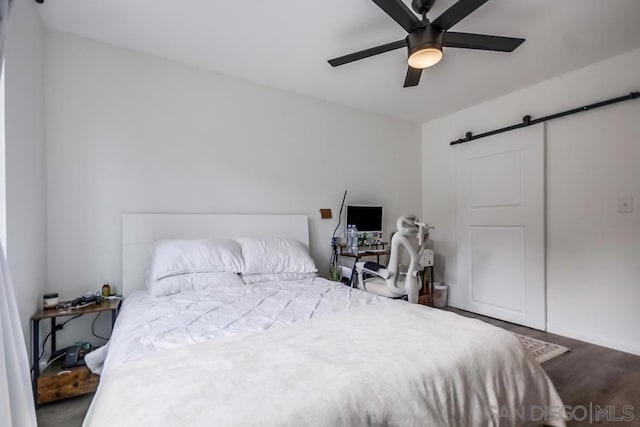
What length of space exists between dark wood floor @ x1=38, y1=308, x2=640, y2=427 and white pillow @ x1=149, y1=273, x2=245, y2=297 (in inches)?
30.3

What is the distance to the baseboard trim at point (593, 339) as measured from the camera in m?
2.59

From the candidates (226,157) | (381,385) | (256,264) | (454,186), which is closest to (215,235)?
(256,264)

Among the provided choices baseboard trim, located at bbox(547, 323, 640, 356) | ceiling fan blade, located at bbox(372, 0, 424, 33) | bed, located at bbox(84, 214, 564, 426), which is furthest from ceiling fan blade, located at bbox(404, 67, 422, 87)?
baseboard trim, located at bbox(547, 323, 640, 356)

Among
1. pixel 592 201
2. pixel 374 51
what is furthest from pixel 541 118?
pixel 374 51

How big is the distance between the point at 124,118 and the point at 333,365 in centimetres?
257

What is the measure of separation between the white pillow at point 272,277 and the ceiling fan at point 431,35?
185 centimetres

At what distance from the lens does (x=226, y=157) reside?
301 centimetres

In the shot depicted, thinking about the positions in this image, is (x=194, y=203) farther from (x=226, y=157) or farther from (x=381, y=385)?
(x=381, y=385)

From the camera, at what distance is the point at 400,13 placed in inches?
65.4

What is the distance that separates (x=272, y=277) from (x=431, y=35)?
2.10 meters

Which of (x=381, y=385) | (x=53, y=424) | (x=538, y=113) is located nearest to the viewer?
(x=381, y=385)

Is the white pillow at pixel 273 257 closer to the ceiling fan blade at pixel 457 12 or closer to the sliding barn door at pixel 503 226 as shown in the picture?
the ceiling fan blade at pixel 457 12

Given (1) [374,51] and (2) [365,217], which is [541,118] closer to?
(2) [365,217]

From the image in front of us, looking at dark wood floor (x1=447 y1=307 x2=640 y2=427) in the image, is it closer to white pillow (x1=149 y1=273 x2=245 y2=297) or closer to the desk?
the desk
